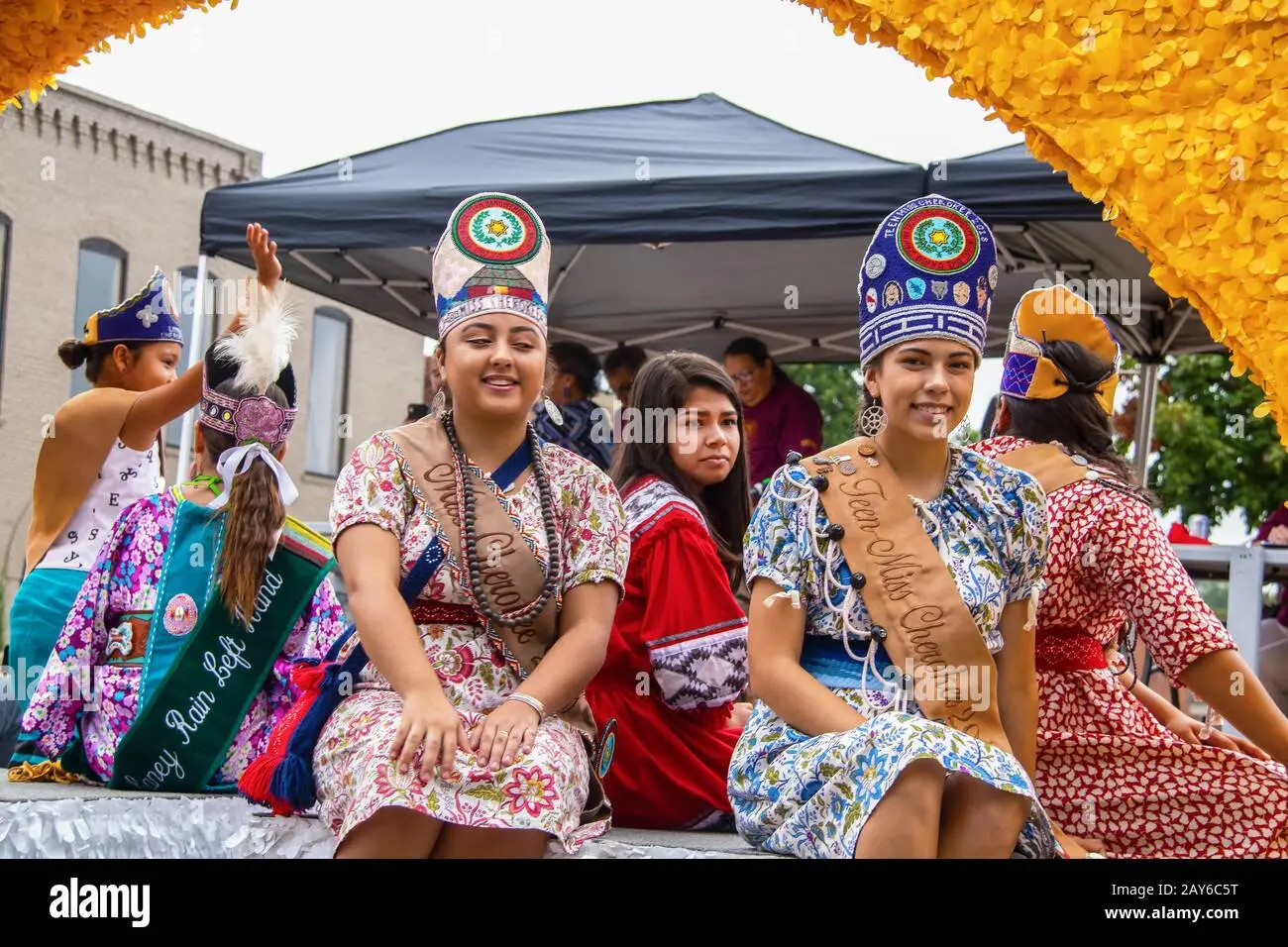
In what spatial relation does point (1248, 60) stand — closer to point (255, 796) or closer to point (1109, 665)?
point (1109, 665)

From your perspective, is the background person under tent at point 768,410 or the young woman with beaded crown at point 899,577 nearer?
the young woman with beaded crown at point 899,577

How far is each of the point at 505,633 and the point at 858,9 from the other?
5.80 ft

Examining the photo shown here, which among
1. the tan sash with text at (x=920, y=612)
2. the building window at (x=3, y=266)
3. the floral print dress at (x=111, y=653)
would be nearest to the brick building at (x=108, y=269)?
the building window at (x=3, y=266)

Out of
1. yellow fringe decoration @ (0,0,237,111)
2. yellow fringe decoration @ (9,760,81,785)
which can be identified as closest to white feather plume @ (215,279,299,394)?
yellow fringe decoration @ (0,0,237,111)

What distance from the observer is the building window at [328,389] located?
2023 cm

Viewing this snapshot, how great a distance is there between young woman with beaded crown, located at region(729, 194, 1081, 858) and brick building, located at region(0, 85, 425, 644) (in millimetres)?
12824

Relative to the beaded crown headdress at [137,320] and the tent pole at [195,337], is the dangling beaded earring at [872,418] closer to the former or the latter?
the beaded crown headdress at [137,320]

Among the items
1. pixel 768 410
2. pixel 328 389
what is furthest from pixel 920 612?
pixel 328 389

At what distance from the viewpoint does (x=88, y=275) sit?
59.2 feet

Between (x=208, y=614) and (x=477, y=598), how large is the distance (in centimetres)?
107

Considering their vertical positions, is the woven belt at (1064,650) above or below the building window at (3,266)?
below

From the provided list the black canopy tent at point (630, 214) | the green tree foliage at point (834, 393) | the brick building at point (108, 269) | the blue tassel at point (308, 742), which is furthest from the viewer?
the green tree foliage at point (834, 393)

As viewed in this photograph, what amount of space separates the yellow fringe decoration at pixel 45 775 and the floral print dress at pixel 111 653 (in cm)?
4

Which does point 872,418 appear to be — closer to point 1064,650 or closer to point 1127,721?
point 1064,650
